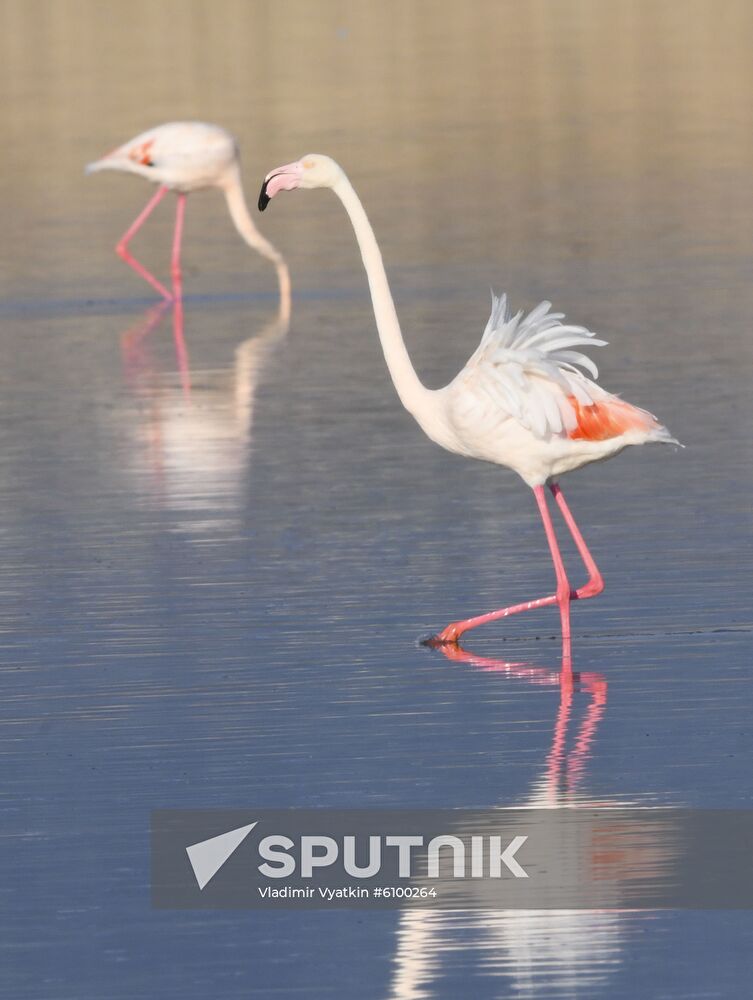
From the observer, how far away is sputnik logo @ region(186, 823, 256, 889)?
6.02 metres

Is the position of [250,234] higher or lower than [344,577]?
higher

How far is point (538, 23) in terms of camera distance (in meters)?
45.6

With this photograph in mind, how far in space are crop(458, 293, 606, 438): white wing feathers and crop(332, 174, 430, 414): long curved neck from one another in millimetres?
255

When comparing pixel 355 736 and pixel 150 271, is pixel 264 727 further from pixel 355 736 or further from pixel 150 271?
pixel 150 271

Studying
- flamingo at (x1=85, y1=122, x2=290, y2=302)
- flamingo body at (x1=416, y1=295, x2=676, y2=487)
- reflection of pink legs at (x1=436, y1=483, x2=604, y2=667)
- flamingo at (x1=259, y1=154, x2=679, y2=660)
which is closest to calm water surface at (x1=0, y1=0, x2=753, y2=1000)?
reflection of pink legs at (x1=436, y1=483, x2=604, y2=667)

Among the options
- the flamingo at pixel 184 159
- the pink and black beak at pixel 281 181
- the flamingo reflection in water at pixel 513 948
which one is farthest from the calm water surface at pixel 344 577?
the pink and black beak at pixel 281 181

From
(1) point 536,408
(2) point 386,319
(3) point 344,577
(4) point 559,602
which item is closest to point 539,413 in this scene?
(1) point 536,408

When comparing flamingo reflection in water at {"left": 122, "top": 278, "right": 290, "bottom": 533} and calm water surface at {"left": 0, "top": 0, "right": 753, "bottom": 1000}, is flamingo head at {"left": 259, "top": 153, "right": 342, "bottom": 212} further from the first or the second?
flamingo reflection in water at {"left": 122, "top": 278, "right": 290, "bottom": 533}

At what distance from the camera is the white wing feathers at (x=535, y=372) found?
8.36 metres

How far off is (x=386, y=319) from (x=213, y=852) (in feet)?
10.6

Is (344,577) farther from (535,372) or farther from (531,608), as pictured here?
(535,372)

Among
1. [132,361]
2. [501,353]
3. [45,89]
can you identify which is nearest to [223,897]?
[501,353]

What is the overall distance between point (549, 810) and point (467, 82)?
1153 inches

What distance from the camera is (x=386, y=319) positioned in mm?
8867
